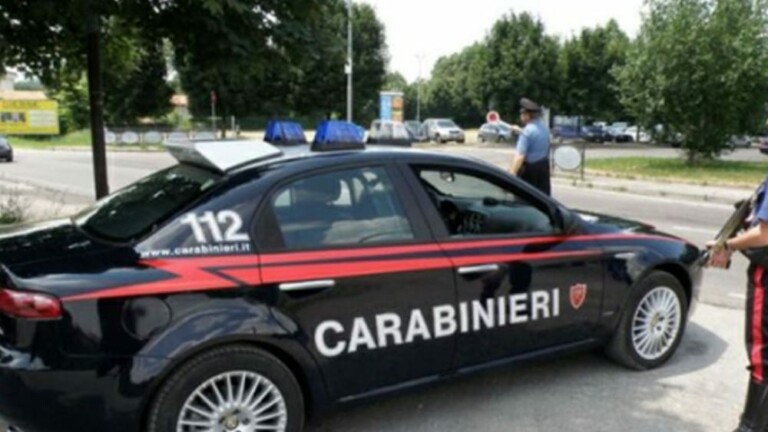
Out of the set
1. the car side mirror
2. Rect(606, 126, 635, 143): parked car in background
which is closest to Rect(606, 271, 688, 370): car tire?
the car side mirror

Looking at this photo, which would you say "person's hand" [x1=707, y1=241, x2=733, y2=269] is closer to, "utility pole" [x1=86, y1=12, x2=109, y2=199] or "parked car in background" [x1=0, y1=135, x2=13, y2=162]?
"utility pole" [x1=86, y1=12, x2=109, y2=199]

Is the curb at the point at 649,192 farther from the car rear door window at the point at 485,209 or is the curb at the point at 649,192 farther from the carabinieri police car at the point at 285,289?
the car rear door window at the point at 485,209

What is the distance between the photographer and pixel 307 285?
2838mm

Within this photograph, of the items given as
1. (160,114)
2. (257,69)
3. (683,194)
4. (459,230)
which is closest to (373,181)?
(459,230)

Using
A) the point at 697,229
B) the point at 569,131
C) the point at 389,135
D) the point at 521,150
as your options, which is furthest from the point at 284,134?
the point at 569,131

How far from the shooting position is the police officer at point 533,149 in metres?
7.02

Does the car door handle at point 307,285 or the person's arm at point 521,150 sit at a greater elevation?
the person's arm at point 521,150

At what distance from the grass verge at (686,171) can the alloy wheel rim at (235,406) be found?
15.6 metres

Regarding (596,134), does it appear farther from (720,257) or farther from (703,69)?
(720,257)

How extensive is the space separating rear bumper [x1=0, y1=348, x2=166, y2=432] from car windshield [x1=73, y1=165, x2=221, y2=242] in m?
0.58

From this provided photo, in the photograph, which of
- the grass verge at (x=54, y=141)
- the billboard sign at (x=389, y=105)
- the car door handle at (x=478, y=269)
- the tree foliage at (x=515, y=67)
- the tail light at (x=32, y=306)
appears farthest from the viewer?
the grass verge at (x=54, y=141)

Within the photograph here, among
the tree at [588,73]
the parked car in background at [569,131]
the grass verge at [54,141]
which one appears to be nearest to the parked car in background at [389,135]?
the parked car in background at [569,131]

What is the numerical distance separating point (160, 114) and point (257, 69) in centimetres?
4528

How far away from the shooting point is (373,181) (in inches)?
127
